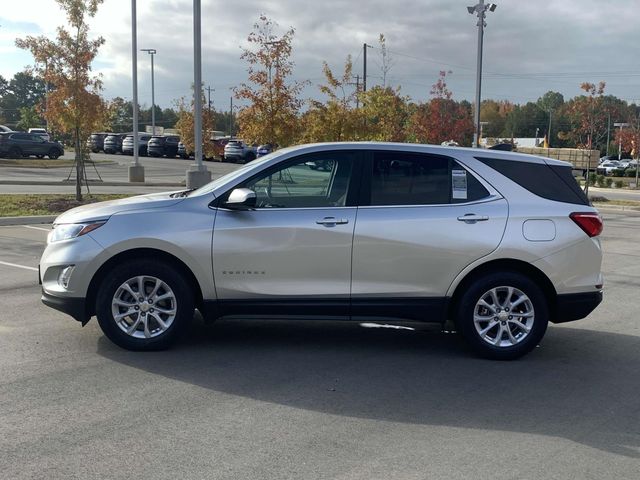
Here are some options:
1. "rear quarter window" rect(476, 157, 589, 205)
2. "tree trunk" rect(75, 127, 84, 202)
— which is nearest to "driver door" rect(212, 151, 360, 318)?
"rear quarter window" rect(476, 157, 589, 205)

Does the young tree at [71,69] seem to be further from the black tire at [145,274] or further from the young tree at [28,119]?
the young tree at [28,119]

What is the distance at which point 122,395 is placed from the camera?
491 centimetres

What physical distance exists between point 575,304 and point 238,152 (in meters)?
45.9

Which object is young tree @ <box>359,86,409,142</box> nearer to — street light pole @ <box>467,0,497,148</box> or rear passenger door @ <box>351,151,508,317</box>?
street light pole @ <box>467,0,497,148</box>

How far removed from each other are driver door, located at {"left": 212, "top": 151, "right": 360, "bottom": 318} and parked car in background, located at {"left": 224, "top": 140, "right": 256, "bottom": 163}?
4536cm

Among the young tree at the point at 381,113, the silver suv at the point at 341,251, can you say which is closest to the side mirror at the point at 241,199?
the silver suv at the point at 341,251

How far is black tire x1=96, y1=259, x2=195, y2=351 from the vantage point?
5848 millimetres

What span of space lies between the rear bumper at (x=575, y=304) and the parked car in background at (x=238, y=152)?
45605 mm

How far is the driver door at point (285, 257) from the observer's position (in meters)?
5.83

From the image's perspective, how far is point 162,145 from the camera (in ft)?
181

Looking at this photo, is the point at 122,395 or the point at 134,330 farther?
the point at 134,330

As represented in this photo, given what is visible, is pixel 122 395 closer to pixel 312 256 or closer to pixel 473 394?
pixel 312 256

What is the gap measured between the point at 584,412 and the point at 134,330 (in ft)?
12.1

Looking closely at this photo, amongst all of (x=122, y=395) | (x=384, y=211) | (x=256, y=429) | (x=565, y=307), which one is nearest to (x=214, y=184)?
(x=384, y=211)
